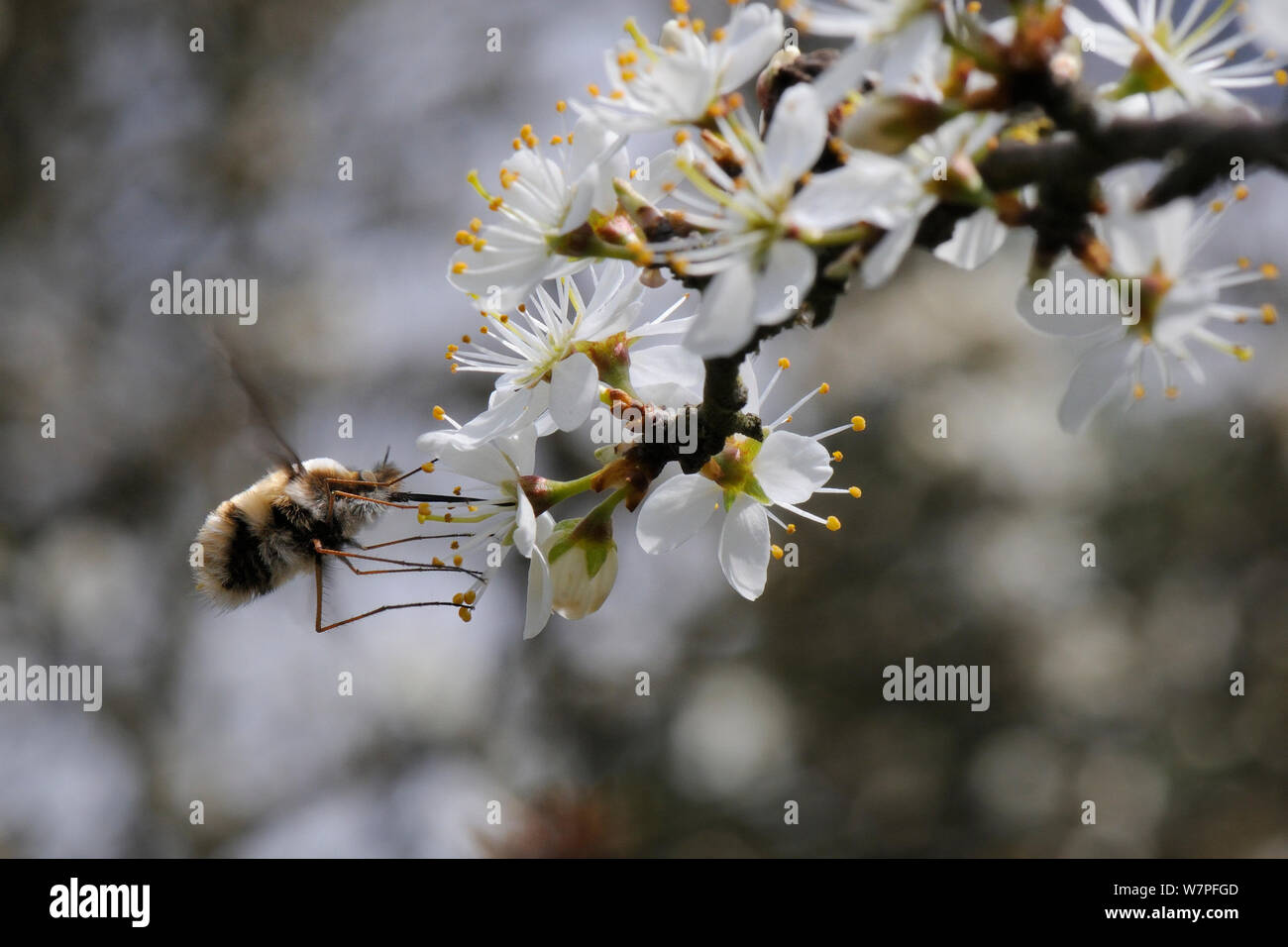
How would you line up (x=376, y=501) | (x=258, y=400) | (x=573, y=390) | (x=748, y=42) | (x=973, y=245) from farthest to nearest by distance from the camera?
(x=258, y=400) < (x=376, y=501) < (x=573, y=390) < (x=973, y=245) < (x=748, y=42)

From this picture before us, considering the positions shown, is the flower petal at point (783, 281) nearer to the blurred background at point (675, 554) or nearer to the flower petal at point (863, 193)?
the flower petal at point (863, 193)

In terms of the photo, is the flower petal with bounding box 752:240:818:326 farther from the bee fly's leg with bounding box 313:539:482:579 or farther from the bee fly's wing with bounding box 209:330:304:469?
the bee fly's wing with bounding box 209:330:304:469

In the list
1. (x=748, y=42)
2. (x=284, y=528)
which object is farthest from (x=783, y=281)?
(x=284, y=528)

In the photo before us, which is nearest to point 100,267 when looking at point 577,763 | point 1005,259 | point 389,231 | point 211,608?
point 389,231

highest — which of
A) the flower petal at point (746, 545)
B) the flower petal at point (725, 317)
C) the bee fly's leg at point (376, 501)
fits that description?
the flower petal at point (725, 317)

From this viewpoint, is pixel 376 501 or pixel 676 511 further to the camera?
pixel 376 501

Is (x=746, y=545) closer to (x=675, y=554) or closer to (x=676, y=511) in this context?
(x=676, y=511)

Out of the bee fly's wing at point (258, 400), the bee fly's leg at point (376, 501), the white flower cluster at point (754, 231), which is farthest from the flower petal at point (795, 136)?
the bee fly's wing at point (258, 400)
